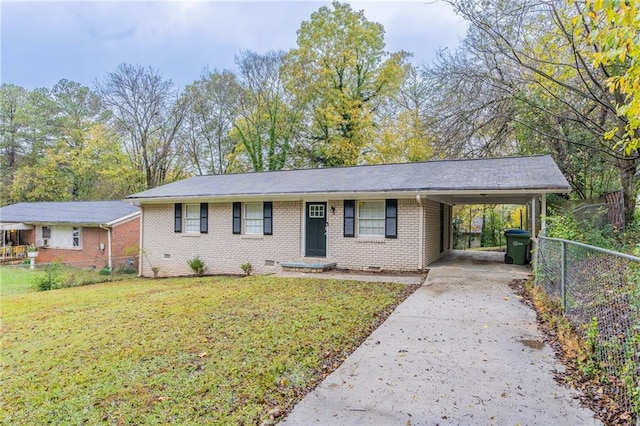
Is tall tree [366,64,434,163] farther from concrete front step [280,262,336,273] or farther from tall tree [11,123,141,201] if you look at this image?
tall tree [11,123,141,201]

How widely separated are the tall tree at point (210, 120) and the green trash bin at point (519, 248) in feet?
66.3

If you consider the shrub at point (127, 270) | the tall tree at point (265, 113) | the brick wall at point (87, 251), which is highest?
the tall tree at point (265, 113)

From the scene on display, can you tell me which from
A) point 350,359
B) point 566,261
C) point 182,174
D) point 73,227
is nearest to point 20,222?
point 73,227

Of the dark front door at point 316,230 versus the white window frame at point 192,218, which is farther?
the white window frame at point 192,218

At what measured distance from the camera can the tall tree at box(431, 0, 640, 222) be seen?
8.38m

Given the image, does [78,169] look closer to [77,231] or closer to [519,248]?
[77,231]

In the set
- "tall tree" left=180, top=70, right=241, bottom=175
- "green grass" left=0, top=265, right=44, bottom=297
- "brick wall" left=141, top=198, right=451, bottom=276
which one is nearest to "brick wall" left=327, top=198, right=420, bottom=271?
"brick wall" left=141, top=198, right=451, bottom=276

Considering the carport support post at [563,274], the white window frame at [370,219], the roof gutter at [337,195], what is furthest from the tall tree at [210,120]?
the carport support post at [563,274]

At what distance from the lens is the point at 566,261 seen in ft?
16.5

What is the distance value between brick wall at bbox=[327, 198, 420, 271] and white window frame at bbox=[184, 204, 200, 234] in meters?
5.41

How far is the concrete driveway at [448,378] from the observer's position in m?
2.84

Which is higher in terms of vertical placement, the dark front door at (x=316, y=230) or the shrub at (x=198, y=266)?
the dark front door at (x=316, y=230)

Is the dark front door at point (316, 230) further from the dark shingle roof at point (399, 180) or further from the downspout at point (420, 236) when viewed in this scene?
the downspout at point (420, 236)

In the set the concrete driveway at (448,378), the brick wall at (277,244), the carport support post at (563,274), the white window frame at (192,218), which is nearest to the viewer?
the concrete driveway at (448,378)
